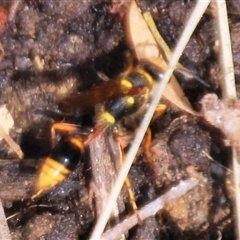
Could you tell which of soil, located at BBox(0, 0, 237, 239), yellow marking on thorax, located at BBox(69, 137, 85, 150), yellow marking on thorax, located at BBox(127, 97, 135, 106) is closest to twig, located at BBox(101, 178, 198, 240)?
soil, located at BBox(0, 0, 237, 239)

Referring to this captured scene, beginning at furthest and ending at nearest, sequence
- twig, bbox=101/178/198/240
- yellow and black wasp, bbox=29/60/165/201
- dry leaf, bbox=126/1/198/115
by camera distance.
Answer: dry leaf, bbox=126/1/198/115 < yellow and black wasp, bbox=29/60/165/201 < twig, bbox=101/178/198/240

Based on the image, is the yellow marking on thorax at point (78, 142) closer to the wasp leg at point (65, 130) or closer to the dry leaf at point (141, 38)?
the wasp leg at point (65, 130)

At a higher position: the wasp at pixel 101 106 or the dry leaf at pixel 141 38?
the dry leaf at pixel 141 38

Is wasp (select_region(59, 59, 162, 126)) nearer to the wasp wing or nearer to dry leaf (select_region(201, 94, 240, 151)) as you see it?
the wasp wing

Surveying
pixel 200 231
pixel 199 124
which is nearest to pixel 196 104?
pixel 199 124

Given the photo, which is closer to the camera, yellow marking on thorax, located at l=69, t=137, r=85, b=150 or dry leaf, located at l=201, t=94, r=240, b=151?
dry leaf, located at l=201, t=94, r=240, b=151

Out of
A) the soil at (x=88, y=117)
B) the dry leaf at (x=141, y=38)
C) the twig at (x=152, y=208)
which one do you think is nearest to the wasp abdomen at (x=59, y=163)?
the soil at (x=88, y=117)

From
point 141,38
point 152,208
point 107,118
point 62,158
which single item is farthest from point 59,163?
point 141,38

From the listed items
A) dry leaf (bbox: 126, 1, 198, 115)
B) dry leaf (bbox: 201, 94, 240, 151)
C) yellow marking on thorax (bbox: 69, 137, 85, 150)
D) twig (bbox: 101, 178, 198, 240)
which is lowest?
twig (bbox: 101, 178, 198, 240)

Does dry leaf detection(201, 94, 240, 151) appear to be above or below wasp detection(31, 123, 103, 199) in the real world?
below
